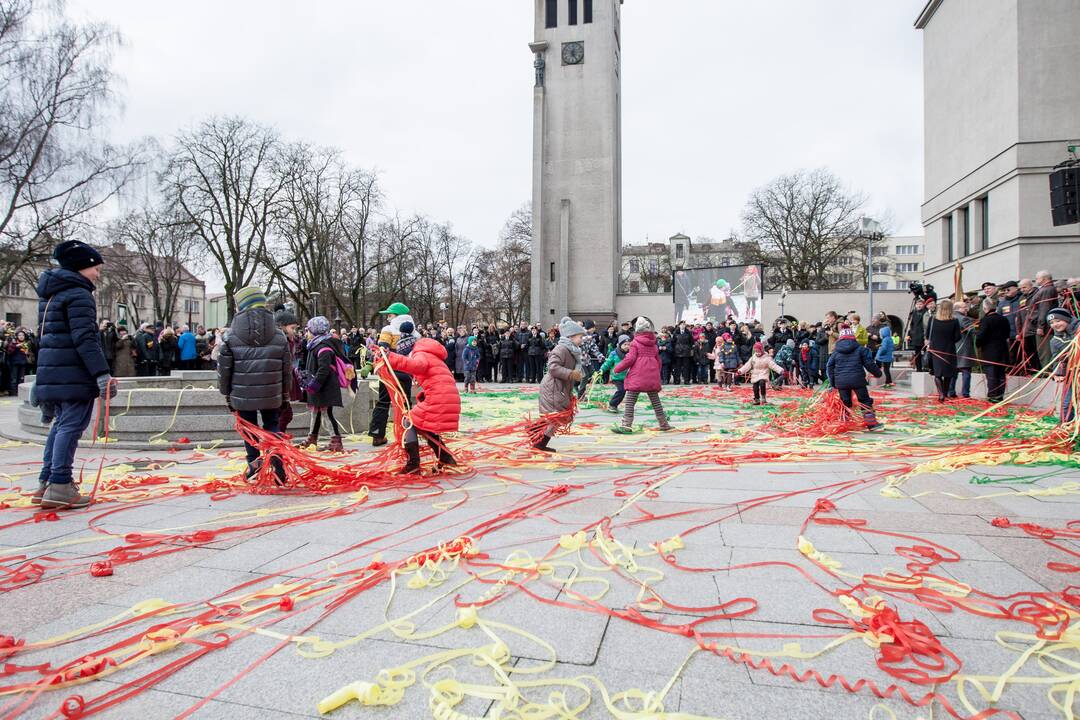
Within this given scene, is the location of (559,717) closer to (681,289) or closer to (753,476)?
(753,476)

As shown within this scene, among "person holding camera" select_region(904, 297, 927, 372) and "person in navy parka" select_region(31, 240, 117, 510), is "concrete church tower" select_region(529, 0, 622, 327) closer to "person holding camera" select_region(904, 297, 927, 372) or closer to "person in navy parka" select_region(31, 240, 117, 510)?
"person holding camera" select_region(904, 297, 927, 372)

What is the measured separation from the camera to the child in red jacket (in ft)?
21.4

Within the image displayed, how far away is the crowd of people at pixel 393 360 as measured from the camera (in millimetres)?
5289

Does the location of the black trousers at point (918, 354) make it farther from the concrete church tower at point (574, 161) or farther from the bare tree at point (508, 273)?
the bare tree at point (508, 273)

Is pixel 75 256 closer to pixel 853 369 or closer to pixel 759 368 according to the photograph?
pixel 853 369

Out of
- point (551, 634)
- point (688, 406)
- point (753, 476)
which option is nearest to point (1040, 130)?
point (688, 406)

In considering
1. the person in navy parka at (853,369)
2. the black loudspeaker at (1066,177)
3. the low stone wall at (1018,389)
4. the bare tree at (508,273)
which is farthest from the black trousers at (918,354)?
the bare tree at (508,273)

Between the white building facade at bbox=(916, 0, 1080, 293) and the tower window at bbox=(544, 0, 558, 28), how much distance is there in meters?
18.8

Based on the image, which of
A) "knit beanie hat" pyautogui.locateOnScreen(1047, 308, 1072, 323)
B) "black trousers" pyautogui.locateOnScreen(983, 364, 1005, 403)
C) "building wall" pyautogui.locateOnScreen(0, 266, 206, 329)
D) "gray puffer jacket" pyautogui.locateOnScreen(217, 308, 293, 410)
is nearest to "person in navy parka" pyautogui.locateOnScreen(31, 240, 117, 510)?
"gray puffer jacket" pyautogui.locateOnScreen(217, 308, 293, 410)

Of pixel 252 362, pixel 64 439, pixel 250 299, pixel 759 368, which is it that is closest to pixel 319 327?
pixel 250 299

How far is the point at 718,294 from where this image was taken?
102ft

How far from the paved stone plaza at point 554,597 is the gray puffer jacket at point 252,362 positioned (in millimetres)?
936

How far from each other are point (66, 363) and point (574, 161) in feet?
111

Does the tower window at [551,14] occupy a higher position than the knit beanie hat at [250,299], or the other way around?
the tower window at [551,14]
